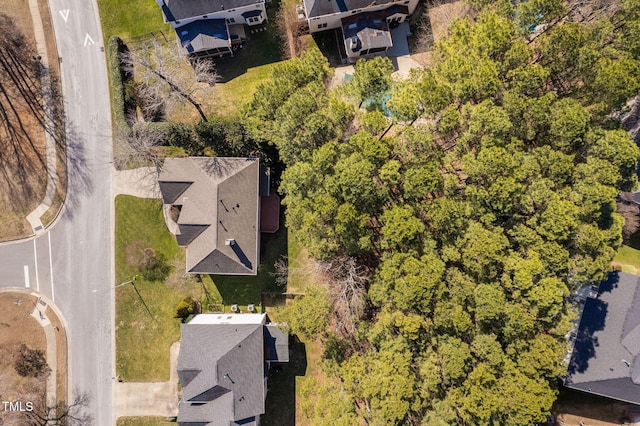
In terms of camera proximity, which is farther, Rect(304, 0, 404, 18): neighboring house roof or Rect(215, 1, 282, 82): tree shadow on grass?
Rect(215, 1, 282, 82): tree shadow on grass

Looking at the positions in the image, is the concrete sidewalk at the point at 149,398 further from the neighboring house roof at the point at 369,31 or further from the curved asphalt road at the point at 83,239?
the neighboring house roof at the point at 369,31

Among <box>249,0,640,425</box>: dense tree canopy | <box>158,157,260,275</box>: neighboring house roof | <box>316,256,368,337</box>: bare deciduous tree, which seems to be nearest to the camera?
<box>249,0,640,425</box>: dense tree canopy

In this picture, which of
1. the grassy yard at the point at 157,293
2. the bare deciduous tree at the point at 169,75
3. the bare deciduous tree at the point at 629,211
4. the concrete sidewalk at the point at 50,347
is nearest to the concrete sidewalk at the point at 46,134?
the concrete sidewalk at the point at 50,347

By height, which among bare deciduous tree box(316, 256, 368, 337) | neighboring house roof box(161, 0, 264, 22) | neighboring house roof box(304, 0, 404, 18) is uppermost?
neighboring house roof box(161, 0, 264, 22)

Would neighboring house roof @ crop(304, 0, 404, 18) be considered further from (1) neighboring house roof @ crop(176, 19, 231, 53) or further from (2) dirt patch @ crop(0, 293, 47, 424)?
(2) dirt patch @ crop(0, 293, 47, 424)

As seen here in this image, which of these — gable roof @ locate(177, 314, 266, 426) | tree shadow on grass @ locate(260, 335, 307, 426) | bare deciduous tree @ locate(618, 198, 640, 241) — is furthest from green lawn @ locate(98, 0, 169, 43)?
bare deciduous tree @ locate(618, 198, 640, 241)

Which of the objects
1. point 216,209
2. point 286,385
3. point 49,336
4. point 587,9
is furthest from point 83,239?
point 587,9

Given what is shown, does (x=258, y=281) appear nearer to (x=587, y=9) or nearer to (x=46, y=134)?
(x=46, y=134)
